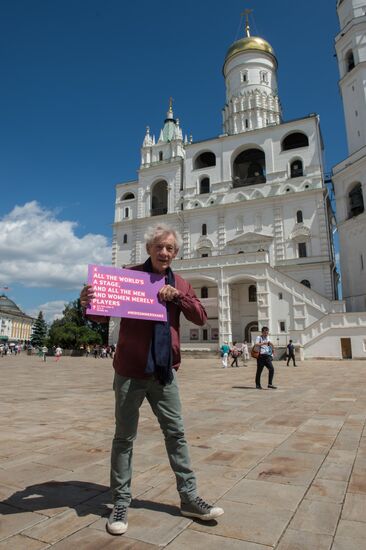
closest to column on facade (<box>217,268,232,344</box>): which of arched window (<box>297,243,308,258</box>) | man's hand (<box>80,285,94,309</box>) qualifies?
arched window (<box>297,243,308,258</box>)

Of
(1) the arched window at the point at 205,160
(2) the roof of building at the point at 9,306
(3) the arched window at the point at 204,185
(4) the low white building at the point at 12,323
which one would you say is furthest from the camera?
(2) the roof of building at the point at 9,306

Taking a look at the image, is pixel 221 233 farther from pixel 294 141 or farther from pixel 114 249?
pixel 114 249

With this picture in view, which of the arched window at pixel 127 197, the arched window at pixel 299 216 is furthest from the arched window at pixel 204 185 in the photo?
the arched window at pixel 299 216

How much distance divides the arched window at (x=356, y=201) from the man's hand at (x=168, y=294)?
36.8 meters

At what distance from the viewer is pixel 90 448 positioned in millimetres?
4785

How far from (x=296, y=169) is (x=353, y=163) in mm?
7428

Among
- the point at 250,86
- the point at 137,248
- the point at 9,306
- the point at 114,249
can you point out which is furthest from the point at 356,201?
the point at 9,306

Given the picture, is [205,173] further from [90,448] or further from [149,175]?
[90,448]

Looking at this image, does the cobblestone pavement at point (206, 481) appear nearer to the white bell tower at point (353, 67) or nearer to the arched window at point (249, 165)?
the white bell tower at point (353, 67)

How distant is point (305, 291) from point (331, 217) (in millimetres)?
16153

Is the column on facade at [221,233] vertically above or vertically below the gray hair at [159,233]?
above

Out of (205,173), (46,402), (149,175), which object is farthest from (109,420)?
(149,175)

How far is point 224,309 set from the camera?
3559cm

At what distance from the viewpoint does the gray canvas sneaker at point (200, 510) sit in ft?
8.88
